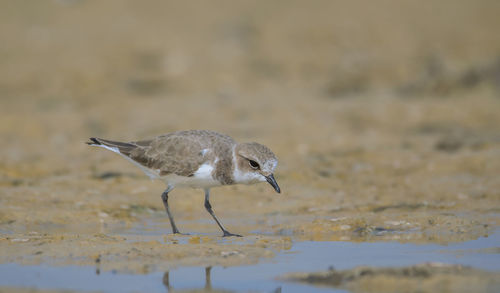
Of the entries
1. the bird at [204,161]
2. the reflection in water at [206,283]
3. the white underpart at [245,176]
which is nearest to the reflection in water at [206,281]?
the reflection in water at [206,283]

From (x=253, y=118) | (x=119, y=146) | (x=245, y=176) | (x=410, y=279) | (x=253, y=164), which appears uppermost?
(x=253, y=118)

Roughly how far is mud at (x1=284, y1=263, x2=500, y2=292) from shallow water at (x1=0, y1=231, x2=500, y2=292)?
191 millimetres

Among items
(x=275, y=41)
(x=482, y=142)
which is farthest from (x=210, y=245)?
(x=275, y=41)

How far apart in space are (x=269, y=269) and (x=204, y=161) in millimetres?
2175

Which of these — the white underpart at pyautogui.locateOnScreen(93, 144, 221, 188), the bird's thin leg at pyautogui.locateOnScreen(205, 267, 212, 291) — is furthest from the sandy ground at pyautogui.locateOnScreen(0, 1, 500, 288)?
the white underpart at pyautogui.locateOnScreen(93, 144, 221, 188)

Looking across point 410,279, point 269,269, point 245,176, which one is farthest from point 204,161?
point 410,279

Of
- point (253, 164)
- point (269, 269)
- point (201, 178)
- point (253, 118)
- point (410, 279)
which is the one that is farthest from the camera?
point (253, 118)

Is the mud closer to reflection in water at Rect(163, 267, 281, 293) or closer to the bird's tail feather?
reflection in water at Rect(163, 267, 281, 293)

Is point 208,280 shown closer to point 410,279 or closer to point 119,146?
point 410,279

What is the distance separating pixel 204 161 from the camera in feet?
26.2

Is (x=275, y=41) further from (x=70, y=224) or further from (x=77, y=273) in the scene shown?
(x=77, y=273)

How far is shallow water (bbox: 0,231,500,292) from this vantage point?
5602 mm

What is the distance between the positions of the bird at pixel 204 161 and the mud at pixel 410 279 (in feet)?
6.59

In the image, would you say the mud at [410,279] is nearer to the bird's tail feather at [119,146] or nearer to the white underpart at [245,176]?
the white underpart at [245,176]
